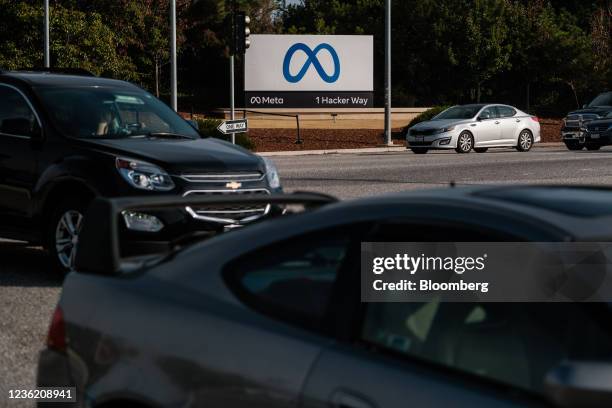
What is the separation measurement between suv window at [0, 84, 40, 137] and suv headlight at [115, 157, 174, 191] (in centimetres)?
114

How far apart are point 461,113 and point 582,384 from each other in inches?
1235

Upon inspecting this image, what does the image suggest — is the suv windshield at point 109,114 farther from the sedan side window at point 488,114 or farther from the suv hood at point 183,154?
the sedan side window at point 488,114

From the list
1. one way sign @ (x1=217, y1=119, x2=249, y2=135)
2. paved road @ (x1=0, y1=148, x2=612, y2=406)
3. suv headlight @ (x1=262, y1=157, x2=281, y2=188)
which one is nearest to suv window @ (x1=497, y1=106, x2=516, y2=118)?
paved road @ (x1=0, y1=148, x2=612, y2=406)

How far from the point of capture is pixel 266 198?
16.1 ft

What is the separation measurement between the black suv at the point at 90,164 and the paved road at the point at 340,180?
1.84 ft

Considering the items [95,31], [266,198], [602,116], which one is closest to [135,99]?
[266,198]

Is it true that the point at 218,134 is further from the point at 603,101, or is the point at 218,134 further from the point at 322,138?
the point at 603,101

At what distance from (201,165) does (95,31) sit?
1489 inches

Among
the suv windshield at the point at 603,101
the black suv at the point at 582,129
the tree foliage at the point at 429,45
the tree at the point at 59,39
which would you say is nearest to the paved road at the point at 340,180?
the black suv at the point at 582,129

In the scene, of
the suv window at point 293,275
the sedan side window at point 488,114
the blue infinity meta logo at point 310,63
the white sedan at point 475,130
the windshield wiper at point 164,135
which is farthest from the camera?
the blue infinity meta logo at point 310,63

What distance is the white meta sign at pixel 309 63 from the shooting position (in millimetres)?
47500

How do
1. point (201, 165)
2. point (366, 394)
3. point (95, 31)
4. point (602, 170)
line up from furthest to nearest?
point (95, 31) → point (602, 170) → point (201, 165) → point (366, 394)

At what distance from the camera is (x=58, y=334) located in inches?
175

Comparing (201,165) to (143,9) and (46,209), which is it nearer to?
(46,209)
